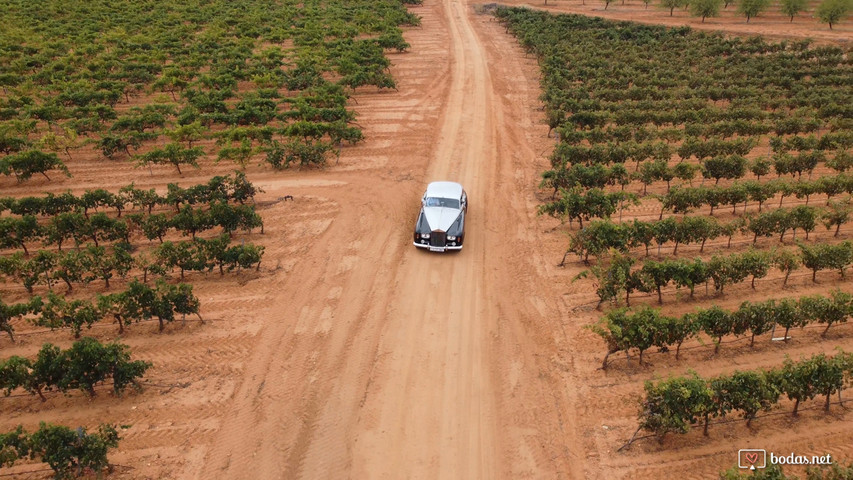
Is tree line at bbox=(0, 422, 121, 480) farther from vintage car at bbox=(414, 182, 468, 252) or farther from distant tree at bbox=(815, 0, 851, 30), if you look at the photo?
distant tree at bbox=(815, 0, 851, 30)

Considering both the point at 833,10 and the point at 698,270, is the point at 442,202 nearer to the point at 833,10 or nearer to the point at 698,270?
the point at 698,270

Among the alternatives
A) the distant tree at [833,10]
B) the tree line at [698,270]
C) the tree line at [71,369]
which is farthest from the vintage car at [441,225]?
the distant tree at [833,10]

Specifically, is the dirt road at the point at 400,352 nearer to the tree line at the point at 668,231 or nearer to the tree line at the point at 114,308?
the tree line at the point at 668,231

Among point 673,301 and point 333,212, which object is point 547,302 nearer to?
point 673,301

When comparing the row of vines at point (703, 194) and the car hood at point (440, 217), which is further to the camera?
the car hood at point (440, 217)

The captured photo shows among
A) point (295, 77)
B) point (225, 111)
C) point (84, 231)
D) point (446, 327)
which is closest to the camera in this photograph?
point (446, 327)

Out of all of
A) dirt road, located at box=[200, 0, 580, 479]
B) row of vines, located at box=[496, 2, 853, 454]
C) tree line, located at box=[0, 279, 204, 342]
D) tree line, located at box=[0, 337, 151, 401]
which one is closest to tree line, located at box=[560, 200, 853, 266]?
row of vines, located at box=[496, 2, 853, 454]

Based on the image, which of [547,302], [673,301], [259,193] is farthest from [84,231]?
[673,301]
